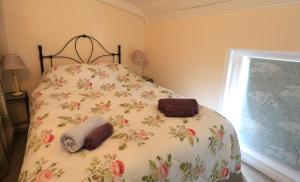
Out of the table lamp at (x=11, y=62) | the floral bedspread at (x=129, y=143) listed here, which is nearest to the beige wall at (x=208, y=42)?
the floral bedspread at (x=129, y=143)

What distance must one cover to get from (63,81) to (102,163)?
1.53m

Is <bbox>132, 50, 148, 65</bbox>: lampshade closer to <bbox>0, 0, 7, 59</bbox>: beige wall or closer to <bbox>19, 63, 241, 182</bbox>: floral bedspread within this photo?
<bbox>19, 63, 241, 182</bbox>: floral bedspread

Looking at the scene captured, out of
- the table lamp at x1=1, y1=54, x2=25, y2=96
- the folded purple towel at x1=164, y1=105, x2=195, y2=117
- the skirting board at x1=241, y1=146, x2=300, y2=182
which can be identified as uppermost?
the table lamp at x1=1, y1=54, x2=25, y2=96

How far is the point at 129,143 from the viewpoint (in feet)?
3.63

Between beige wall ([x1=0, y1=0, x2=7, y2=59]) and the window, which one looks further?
beige wall ([x1=0, y1=0, x2=7, y2=59])

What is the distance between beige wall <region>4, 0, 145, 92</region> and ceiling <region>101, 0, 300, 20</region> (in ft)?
0.54

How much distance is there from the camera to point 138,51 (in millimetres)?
3131

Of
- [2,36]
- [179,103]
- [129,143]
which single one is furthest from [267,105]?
[2,36]

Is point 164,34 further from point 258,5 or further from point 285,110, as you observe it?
point 285,110

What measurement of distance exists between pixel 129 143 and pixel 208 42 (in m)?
1.64

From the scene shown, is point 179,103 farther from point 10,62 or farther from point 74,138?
point 10,62

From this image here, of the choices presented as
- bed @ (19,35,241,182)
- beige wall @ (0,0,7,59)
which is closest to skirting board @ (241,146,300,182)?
bed @ (19,35,241,182)

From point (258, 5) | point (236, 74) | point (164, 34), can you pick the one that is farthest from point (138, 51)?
point (258, 5)

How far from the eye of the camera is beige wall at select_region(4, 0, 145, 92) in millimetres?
2297
